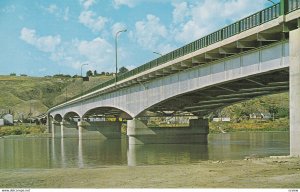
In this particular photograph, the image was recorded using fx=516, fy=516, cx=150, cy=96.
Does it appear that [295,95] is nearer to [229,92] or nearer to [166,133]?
[229,92]

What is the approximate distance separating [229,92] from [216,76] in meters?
10.8

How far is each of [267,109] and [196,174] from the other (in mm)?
137136

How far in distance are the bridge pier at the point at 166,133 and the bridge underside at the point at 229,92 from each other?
222 centimetres


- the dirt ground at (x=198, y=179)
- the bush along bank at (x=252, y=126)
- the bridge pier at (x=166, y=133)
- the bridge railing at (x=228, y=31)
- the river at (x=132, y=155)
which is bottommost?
the bush along bank at (x=252, y=126)

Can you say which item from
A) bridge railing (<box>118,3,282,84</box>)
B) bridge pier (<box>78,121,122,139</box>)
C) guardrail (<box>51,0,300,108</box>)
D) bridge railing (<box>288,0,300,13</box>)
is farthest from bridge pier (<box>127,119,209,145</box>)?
bridge railing (<box>288,0,300,13</box>)

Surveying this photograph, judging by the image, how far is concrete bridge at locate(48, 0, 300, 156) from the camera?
25.1m

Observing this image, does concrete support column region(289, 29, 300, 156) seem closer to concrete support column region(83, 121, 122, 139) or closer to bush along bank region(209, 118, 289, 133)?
concrete support column region(83, 121, 122, 139)

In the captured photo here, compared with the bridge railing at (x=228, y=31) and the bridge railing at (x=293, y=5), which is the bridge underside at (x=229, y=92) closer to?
the bridge railing at (x=228, y=31)

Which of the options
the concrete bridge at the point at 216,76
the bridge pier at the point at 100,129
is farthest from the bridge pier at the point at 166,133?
the bridge pier at the point at 100,129

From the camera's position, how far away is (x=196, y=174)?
18.6m

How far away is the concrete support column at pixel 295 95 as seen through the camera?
22.4 meters

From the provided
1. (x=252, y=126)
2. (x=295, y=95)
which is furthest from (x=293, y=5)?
(x=252, y=126)

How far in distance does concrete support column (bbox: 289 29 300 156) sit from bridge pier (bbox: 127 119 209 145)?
115 ft

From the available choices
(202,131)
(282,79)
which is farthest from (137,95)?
(282,79)
